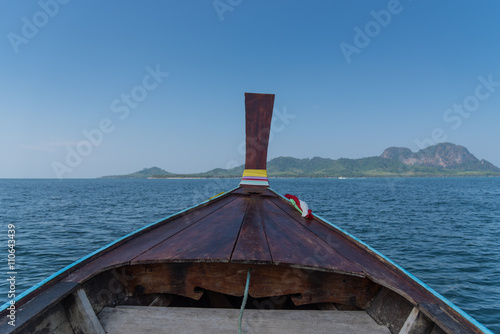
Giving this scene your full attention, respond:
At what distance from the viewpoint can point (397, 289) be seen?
2457 mm

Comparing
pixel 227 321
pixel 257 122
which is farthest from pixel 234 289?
pixel 257 122

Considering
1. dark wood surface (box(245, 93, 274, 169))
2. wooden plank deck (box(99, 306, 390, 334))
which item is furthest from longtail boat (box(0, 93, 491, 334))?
dark wood surface (box(245, 93, 274, 169))

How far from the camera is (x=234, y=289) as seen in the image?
2.97 metres

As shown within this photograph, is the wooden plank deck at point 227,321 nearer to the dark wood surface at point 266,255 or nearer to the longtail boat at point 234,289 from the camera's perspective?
the longtail boat at point 234,289

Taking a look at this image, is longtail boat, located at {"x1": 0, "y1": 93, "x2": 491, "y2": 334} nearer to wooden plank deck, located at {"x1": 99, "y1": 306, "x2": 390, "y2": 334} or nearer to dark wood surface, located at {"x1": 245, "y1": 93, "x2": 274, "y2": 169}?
wooden plank deck, located at {"x1": 99, "y1": 306, "x2": 390, "y2": 334}

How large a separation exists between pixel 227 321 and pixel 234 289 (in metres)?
0.47

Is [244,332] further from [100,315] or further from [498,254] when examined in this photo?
[498,254]

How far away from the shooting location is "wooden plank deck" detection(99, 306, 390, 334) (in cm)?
238

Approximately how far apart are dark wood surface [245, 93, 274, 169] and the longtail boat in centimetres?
517

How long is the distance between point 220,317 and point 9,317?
5.06 feet

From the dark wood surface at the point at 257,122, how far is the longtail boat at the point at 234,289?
5.17 meters

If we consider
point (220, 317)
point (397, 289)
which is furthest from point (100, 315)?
point (397, 289)

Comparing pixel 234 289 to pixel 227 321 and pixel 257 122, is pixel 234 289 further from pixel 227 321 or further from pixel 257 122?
pixel 257 122

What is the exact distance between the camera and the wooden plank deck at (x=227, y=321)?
238 centimetres
